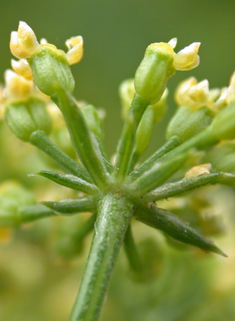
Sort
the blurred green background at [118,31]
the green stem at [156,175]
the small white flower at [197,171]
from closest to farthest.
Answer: the green stem at [156,175] < the small white flower at [197,171] < the blurred green background at [118,31]

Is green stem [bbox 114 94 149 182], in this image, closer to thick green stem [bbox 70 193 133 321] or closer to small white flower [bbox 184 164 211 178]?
thick green stem [bbox 70 193 133 321]

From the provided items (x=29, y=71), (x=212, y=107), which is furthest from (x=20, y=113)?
(x=212, y=107)

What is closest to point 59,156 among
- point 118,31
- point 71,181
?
point 71,181

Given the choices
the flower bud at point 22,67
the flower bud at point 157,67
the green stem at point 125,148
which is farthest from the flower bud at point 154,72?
the flower bud at point 22,67

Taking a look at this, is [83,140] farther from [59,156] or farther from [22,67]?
[22,67]

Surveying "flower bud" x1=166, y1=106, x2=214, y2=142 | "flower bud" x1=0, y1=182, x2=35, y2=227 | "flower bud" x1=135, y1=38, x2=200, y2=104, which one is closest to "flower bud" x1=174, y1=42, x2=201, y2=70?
"flower bud" x1=135, y1=38, x2=200, y2=104

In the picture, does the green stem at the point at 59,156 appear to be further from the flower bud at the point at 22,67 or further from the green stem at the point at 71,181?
the flower bud at the point at 22,67
